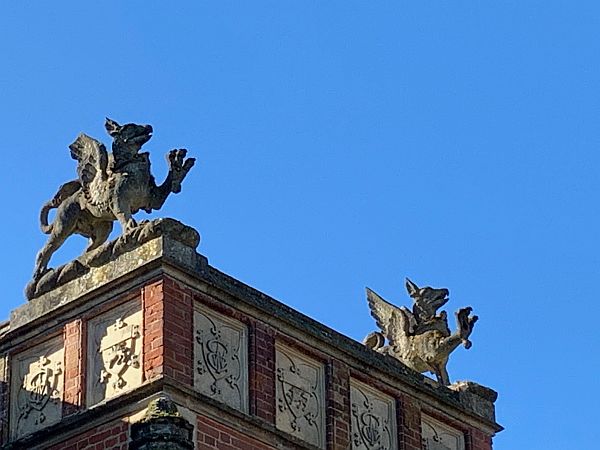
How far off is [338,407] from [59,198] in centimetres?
492

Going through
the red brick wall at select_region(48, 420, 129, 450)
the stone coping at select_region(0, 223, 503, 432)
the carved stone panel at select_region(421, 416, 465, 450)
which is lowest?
the red brick wall at select_region(48, 420, 129, 450)

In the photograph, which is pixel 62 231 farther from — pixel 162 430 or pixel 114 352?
pixel 162 430

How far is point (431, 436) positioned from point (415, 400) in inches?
23.3

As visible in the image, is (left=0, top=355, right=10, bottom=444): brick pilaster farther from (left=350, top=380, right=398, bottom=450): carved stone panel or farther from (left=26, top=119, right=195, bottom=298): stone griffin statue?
(left=350, top=380, right=398, bottom=450): carved stone panel

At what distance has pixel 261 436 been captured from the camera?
30609 mm

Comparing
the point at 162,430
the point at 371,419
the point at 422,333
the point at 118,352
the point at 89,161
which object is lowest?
the point at 162,430

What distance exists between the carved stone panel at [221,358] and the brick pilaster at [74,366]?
1.58 m

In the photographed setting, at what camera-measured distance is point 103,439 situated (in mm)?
29859

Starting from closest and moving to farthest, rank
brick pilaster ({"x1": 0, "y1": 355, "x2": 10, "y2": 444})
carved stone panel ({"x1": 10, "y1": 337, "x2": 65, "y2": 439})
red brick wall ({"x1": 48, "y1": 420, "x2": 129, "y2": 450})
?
red brick wall ({"x1": 48, "y1": 420, "x2": 129, "y2": 450}) < carved stone panel ({"x1": 10, "y1": 337, "x2": 65, "y2": 439}) < brick pilaster ({"x1": 0, "y1": 355, "x2": 10, "y2": 444})

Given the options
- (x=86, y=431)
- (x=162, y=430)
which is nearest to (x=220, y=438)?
(x=162, y=430)

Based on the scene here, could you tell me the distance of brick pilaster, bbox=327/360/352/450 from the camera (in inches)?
1255

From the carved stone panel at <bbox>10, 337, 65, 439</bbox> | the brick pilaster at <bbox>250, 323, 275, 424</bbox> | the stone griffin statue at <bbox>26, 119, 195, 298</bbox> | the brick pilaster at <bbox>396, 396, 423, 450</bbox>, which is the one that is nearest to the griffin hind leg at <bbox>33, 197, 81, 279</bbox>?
the stone griffin statue at <bbox>26, 119, 195, 298</bbox>

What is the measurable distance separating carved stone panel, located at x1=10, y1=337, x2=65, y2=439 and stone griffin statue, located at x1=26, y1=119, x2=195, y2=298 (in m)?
0.97

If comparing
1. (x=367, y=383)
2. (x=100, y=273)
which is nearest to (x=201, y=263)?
(x=100, y=273)
